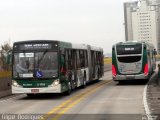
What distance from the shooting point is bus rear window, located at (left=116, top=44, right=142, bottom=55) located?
31.2m

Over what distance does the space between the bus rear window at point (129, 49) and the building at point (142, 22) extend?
4632 cm

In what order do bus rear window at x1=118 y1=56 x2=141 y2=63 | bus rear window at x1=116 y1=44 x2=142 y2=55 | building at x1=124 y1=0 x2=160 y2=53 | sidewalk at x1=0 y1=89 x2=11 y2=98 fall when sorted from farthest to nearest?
building at x1=124 y1=0 x2=160 y2=53 < bus rear window at x1=116 y1=44 x2=142 y2=55 < bus rear window at x1=118 y1=56 x2=141 y2=63 < sidewalk at x1=0 y1=89 x2=11 y2=98

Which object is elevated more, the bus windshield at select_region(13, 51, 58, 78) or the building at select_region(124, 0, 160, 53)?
the building at select_region(124, 0, 160, 53)

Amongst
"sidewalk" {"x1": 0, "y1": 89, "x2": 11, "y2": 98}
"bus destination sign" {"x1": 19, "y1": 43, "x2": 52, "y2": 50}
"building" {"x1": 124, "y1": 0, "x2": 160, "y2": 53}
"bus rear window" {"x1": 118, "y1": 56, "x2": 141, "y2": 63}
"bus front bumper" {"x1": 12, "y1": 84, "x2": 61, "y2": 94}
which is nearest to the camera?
"bus front bumper" {"x1": 12, "y1": 84, "x2": 61, "y2": 94}

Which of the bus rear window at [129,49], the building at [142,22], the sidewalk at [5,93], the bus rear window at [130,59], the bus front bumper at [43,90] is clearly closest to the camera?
the bus front bumper at [43,90]

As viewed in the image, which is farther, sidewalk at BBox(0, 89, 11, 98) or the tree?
the tree

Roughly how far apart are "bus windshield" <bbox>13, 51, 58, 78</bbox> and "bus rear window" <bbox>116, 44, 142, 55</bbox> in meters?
11.4

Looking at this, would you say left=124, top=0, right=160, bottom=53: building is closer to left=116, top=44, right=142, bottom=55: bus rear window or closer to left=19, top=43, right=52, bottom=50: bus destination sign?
left=116, top=44, right=142, bottom=55: bus rear window

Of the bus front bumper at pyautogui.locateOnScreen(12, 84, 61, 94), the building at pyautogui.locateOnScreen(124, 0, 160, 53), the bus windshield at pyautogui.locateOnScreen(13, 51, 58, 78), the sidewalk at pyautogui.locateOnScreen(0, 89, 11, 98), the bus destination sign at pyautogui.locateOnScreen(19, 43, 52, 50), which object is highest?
Result: the building at pyautogui.locateOnScreen(124, 0, 160, 53)

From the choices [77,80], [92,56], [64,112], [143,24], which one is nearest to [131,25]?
[143,24]

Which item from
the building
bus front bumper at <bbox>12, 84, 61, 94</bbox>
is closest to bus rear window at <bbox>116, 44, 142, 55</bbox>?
bus front bumper at <bbox>12, 84, 61, 94</bbox>

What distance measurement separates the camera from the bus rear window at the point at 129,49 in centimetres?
3119

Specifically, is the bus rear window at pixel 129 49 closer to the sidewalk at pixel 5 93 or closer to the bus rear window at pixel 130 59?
the bus rear window at pixel 130 59

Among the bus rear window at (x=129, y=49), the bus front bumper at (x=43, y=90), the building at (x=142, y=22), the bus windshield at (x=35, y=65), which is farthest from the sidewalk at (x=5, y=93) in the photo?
the building at (x=142, y=22)
